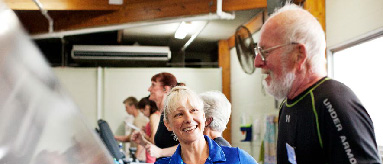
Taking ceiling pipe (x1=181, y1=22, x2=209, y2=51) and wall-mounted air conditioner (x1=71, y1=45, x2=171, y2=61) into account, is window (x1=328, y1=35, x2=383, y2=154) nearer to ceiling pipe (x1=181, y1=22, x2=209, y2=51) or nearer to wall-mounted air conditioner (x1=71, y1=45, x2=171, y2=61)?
ceiling pipe (x1=181, y1=22, x2=209, y2=51)

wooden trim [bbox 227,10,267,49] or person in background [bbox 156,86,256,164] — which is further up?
wooden trim [bbox 227,10,267,49]

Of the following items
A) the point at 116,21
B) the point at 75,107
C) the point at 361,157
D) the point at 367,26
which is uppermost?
the point at 116,21

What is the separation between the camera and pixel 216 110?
252 centimetres

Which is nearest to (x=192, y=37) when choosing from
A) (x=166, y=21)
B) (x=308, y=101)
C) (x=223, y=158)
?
(x=166, y=21)

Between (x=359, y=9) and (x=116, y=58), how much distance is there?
17.9ft

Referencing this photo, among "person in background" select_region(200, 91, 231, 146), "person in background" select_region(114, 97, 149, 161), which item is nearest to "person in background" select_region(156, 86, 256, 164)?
"person in background" select_region(200, 91, 231, 146)

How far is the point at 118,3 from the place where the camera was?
612 centimetres

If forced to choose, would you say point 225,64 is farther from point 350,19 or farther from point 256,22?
point 350,19

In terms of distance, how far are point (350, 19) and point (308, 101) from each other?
286 cm

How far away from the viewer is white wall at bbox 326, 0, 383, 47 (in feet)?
11.4

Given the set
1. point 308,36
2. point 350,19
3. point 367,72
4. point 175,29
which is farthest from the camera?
point 175,29

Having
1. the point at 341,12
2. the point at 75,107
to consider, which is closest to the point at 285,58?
the point at 75,107

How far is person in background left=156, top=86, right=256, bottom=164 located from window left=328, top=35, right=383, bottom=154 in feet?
6.18

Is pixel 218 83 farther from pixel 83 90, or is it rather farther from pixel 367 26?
pixel 367 26
